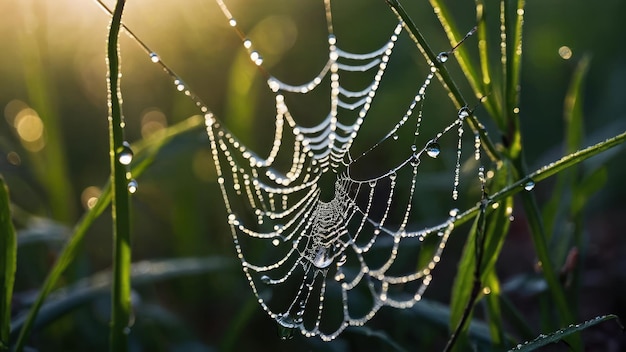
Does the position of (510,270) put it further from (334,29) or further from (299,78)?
(334,29)

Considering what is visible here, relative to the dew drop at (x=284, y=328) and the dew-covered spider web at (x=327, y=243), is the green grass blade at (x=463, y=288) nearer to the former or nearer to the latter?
the dew-covered spider web at (x=327, y=243)

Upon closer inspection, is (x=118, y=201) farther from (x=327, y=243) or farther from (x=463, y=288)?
(x=463, y=288)

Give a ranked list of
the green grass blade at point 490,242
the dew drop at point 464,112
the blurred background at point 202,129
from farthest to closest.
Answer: the blurred background at point 202,129
the green grass blade at point 490,242
the dew drop at point 464,112

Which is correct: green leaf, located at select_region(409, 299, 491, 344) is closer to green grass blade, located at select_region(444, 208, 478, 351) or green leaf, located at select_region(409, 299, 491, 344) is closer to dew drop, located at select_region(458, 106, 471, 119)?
green grass blade, located at select_region(444, 208, 478, 351)

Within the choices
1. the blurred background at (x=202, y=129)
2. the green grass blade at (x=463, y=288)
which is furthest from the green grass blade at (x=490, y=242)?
the blurred background at (x=202, y=129)

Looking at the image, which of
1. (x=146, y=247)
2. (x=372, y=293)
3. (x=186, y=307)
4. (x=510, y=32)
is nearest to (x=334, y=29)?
(x=146, y=247)

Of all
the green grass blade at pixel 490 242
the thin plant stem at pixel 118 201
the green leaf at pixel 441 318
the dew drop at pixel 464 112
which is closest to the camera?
the thin plant stem at pixel 118 201
